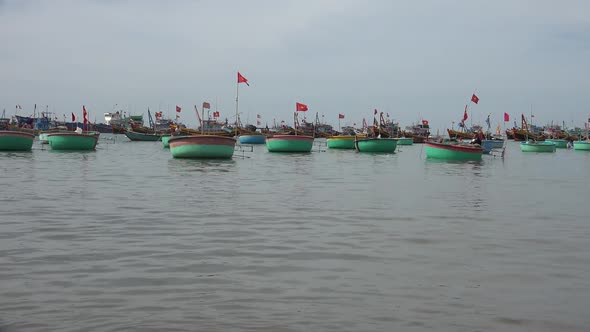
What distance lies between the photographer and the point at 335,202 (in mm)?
16031

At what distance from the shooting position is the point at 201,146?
35094 mm

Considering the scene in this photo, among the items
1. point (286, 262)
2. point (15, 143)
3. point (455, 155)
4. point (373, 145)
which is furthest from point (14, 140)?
point (286, 262)

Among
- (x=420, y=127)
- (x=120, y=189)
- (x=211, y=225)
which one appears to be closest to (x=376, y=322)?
(x=211, y=225)

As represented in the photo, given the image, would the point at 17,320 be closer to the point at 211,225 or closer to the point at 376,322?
the point at 376,322

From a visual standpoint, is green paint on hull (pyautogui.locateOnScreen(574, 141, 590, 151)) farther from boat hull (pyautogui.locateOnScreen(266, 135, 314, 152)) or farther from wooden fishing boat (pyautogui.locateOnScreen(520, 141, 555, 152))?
boat hull (pyautogui.locateOnScreen(266, 135, 314, 152))

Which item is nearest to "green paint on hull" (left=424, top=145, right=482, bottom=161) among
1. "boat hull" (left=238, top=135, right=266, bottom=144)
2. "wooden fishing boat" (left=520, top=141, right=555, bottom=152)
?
"wooden fishing boat" (left=520, top=141, right=555, bottom=152)

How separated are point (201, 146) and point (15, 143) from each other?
15658 millimetres

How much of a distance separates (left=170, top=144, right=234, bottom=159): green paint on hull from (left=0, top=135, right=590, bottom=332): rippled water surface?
17.8m

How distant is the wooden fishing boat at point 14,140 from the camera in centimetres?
4052

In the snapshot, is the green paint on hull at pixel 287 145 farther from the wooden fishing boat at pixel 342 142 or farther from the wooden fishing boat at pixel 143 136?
the wooden fishing boat at pixel 143 136

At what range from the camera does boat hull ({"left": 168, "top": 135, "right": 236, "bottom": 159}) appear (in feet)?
115

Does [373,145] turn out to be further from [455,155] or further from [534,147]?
[534,147]

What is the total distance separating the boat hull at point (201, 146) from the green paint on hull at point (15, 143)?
1298 cm

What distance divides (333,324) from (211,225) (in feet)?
19.9
